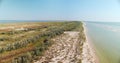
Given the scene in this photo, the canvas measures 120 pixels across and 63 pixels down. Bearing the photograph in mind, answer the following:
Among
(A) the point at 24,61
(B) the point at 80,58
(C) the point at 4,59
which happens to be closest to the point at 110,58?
(B) the point at 80,58

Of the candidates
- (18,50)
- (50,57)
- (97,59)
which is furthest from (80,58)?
(18,50)

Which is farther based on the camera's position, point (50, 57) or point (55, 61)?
point (50, 57)

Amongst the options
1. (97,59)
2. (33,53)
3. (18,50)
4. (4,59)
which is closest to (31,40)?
(18,50)

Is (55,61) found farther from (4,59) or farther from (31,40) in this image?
(31,40)

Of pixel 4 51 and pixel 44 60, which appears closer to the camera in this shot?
pixel 44 60

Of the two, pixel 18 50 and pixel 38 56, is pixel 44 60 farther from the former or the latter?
pixel 18 50

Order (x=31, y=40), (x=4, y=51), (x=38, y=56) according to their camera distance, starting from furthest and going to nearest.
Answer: (x=31, y=40), (x=4, y=51), (x=38, y=56)

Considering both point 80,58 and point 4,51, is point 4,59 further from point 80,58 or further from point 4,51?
point 80,58

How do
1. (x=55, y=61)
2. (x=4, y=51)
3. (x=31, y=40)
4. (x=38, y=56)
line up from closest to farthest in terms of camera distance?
(x=55, y=61) < (x=38, y=56) < (x=4, y=51) < (x=31, y=40)

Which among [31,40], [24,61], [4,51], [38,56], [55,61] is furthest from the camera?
[31,40]
